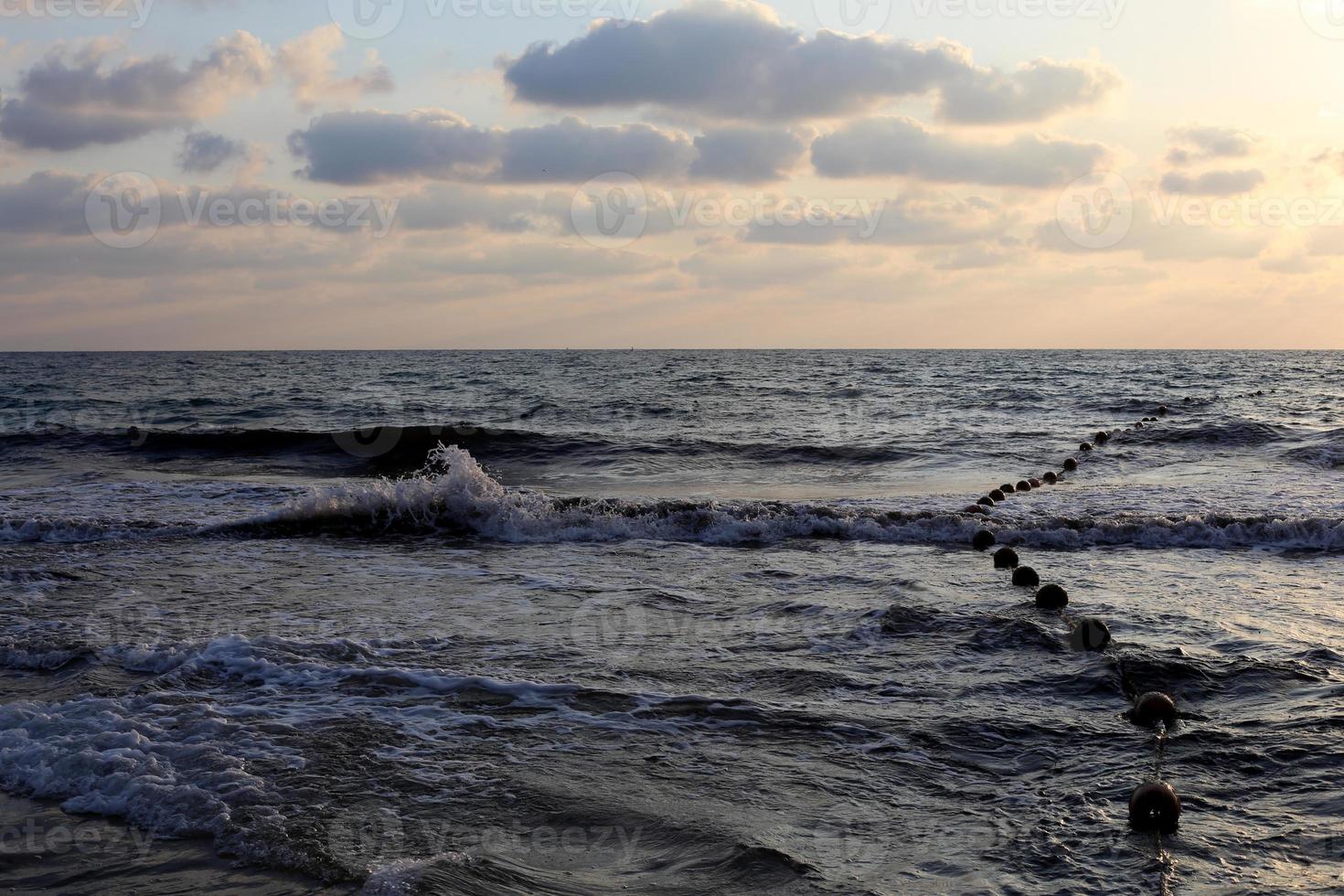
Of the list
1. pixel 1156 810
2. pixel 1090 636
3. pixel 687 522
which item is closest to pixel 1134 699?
pixel 1090 636

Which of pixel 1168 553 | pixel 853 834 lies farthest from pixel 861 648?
pixel 1168 553

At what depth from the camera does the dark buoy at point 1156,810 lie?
4.60 metres

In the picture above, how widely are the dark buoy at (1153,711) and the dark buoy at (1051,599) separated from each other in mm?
2674

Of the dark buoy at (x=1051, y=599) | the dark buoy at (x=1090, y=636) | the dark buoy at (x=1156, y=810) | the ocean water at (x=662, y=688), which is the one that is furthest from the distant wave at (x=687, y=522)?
the dark buoy at (x=1156, y=810)

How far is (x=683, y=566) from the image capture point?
1138cm

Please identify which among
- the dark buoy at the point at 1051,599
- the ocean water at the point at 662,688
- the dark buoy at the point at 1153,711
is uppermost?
the dark buoy at the point at 1051,599

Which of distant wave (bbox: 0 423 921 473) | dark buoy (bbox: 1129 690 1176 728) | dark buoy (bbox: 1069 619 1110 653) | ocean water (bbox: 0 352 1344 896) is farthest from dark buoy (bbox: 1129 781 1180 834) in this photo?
distant wave (bbox: 0 423 921 473)

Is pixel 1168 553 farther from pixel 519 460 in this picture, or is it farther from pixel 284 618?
pixel 519 460

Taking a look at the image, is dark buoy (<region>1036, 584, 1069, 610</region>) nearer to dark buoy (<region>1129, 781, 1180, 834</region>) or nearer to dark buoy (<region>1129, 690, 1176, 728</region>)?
dark buoy (<region>1129, 690, 1176, 728</region>)

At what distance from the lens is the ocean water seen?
4.50 meters

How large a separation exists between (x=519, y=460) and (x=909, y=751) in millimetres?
18970

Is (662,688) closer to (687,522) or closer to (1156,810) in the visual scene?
(1156,810)

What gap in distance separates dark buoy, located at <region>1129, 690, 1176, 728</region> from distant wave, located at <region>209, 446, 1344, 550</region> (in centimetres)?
662

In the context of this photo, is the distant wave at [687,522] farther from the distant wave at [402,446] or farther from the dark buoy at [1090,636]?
the distant wave at [402,446]
